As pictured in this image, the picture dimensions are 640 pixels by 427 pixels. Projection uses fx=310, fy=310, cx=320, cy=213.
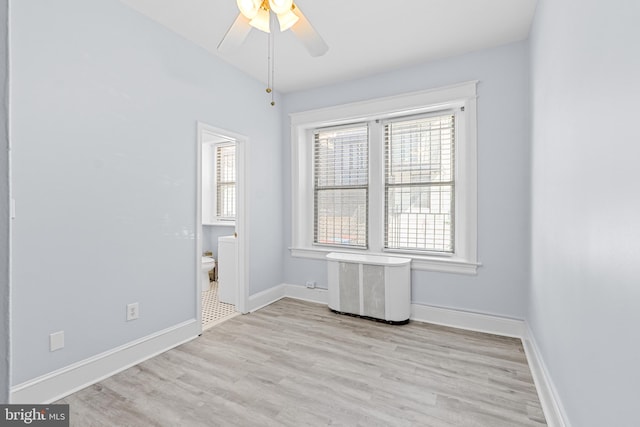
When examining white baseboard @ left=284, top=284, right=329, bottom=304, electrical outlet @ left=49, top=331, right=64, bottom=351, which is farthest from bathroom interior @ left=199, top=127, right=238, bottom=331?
electrical outlet @ left=49, top=331, right=64, bottom=351

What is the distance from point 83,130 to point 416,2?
2.60 metres

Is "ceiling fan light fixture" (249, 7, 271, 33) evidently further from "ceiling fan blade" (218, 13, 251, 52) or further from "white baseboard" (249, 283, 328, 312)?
"white baseboard" (249, 283, 328, 312)

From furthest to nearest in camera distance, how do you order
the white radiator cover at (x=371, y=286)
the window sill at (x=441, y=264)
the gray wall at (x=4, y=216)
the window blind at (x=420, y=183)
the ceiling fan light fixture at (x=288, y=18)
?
A: the window blind at (x=420, y=183)
the white radiator cover at (x=371, y=286)
the window sill at (x=441, y=264)
the ceiling fan light fixture at (x=288, y=18)
the gray wall at (x=4, y=216)

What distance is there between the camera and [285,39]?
2.85 m

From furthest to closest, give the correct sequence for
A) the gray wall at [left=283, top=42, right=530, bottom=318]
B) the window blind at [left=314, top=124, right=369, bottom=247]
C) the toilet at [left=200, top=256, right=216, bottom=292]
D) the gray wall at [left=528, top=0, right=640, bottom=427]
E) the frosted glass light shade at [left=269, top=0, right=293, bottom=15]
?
the toilet at [left=200, top=256, right=216, bottom=292] < the window blind at [left=314, top=124, right=369, bottom=247] < the gray wall at [left=283, top=42, right=530, bottom=318] < the frosted glass light shade at [left=269, top=0, right=293, bottom=15] < the gray wall at [left=528, top=0, right=640, bottom=427]

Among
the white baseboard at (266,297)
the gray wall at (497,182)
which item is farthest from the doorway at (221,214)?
the gray wall at (497,182)

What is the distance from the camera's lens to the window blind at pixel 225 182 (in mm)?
5121

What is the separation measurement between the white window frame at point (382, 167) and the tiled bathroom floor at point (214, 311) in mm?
1068

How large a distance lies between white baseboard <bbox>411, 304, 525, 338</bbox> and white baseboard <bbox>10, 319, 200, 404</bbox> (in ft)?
7.79

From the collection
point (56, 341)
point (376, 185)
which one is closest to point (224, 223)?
point (376, 185)

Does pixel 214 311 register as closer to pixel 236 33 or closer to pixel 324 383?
pixel 324 383

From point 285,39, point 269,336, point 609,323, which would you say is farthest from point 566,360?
point 285,39

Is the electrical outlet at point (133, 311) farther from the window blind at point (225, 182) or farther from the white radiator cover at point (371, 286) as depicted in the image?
the window blind at point (225, 182)

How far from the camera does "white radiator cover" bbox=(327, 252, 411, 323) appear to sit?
3238 millimetres
